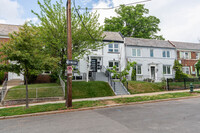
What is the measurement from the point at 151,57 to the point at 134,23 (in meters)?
13.8

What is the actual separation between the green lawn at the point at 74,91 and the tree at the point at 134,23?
2334 centimetres

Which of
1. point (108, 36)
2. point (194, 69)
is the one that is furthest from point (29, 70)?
point (194, 69)

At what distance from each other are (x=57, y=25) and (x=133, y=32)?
90.5 feet

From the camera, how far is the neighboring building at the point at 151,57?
24.1 meters

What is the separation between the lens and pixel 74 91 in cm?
1372

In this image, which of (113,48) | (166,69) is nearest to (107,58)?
(113,48)

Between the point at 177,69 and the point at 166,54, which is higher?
the point at 166,54

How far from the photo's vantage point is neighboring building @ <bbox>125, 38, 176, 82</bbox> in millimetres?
24109

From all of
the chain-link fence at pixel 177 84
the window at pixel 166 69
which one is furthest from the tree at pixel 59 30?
the window at pixel 166 69

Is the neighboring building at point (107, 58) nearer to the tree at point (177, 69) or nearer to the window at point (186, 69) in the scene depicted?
the tree at point (177, 69)

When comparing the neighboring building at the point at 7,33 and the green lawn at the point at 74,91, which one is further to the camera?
the neighboring building at the point at 7,33

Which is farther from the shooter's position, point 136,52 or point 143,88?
point 136,52

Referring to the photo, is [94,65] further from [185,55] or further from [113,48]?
[185,55]

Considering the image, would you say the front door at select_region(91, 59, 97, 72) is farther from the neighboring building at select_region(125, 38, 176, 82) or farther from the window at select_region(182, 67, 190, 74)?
the window at select_region(182, 67, 190, 74)
